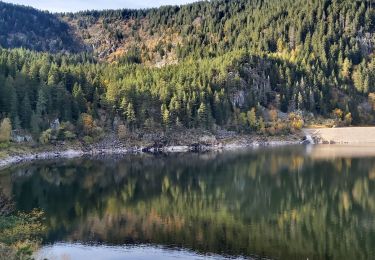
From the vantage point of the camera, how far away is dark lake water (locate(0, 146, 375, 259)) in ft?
155

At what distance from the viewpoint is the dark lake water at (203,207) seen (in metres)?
47.4

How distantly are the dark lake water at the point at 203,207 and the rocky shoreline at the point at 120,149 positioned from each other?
14212 mm

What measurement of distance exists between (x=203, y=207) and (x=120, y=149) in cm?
8442

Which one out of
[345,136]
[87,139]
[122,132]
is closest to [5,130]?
[87,139]

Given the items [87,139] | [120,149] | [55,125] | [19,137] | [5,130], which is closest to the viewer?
[5,130]

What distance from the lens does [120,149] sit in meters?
148

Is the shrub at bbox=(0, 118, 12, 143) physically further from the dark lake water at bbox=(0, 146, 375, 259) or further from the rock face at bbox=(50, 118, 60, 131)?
the rock face at bbox=(50, 118, 60, 131)

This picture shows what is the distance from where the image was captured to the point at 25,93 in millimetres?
141625

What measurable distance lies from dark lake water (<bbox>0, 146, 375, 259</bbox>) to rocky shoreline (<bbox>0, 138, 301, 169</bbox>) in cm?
1421

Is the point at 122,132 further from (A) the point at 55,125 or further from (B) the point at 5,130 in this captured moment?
(B) the point at 5,130

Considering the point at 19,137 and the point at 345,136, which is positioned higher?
the point at 19,137

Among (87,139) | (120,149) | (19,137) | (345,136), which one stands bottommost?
(345,136)

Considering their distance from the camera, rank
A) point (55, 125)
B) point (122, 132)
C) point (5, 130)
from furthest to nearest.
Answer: point (122, 132)
point (55, 125)
point (5, 130)

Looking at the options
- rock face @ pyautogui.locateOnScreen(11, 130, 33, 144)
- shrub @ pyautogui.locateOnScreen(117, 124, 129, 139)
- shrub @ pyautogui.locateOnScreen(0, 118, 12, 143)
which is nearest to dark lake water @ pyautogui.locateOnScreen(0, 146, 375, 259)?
shrub @ pyautogui.locateOnScreen(0, 118, 12, 143)
